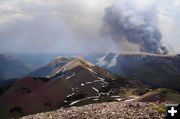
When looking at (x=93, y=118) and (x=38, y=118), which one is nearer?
(x=93, y=118)

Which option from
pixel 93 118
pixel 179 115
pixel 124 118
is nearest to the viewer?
pixel 179 115

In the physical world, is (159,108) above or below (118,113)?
above

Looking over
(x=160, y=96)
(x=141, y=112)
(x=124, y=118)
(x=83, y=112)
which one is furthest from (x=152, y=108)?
(x=160, y=96)

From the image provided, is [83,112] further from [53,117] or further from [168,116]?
[168,116]

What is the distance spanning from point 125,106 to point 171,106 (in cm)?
2270

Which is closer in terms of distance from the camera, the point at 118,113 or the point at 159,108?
the point at 118,113

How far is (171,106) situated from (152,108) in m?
19.2

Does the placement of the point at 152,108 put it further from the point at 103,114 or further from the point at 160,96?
the point at 160,96

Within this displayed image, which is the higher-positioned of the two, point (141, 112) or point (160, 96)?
point (160, 96)

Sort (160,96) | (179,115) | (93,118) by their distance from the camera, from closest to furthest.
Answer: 1. (179,115)
2. (93,118)
3. (160,96)

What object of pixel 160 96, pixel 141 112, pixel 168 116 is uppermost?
pixel 160 96

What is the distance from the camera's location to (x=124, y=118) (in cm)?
4353

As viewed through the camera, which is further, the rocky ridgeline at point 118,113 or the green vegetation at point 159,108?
the green vegetation at point 159,108

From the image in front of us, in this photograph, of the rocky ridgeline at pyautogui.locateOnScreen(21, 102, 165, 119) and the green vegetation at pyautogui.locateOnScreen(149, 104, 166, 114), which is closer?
the rocky ridgeline at pyautogui.locateOnScreen(21, 102, 165, 119)
